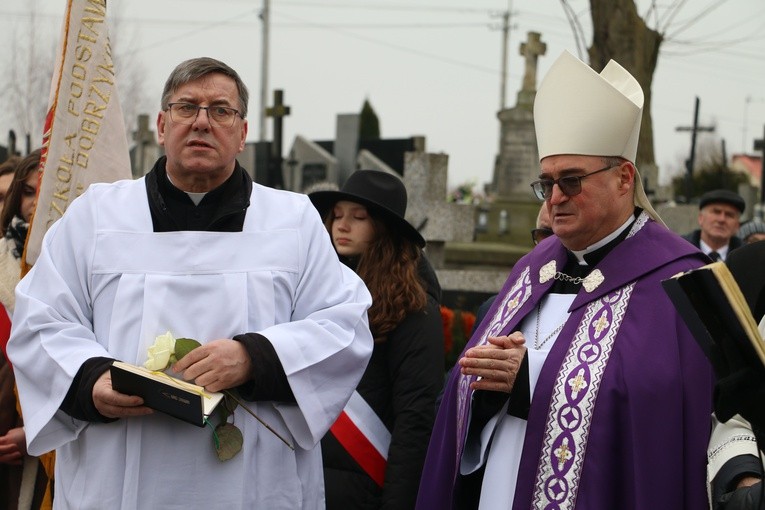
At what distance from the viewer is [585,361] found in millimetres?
3531

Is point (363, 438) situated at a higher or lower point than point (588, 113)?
lower

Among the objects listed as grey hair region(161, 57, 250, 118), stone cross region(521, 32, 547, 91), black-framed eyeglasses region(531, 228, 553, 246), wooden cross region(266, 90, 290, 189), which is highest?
stone cross region(521, 32, 547, 91)

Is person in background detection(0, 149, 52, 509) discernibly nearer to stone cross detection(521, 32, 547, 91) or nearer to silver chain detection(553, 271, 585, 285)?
silver chain detection(553, 271, 585, 285)

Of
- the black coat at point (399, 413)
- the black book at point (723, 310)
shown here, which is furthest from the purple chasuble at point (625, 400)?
the black book at point (723, 310)

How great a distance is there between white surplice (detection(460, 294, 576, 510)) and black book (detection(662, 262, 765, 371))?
1.02m

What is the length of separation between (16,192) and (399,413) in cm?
197

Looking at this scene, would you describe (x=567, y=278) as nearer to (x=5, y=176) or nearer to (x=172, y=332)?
(x=172, y=332)

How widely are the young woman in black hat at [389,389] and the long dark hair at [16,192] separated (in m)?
Result: 1.35

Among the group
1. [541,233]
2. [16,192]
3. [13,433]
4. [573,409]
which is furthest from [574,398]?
[16,192]

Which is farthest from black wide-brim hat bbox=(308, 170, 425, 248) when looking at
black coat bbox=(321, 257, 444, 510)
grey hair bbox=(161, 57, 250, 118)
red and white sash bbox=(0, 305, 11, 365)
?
red and white sash bbox=(0, 305, 11, 365)

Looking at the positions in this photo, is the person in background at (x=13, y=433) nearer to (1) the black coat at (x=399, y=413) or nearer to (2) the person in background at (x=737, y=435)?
(1) the black coat at (x=399, y=413)

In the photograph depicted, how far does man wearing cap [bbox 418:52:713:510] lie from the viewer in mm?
3344

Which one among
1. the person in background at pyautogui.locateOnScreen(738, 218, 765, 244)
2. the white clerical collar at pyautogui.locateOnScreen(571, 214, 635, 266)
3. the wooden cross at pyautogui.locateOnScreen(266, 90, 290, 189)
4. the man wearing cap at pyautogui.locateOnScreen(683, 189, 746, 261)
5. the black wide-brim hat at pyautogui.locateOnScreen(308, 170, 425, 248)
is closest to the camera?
the white clerical collar at pyautogui.locateOnScreen(571, 214, 635, 266)

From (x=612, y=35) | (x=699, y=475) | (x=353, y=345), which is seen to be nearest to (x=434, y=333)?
(x=353, y=345)
